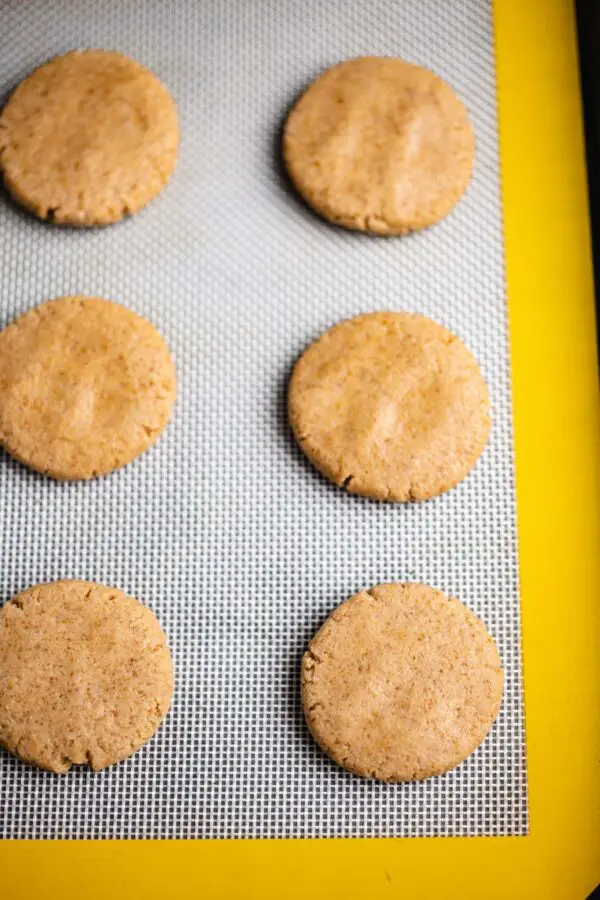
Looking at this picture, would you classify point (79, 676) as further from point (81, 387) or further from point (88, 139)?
point (88, 139)

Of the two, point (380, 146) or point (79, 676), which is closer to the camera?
point (79, 676)

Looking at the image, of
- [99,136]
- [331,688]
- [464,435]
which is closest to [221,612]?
[331,688]

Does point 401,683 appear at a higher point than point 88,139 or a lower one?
lower

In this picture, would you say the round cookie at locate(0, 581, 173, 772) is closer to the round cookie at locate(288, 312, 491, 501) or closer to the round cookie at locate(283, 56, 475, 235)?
the round cookie at locate(288, 312, 491, 501)

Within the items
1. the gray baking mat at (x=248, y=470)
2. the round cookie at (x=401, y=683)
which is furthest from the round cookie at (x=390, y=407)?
the round cookie at (x=401, y=683)

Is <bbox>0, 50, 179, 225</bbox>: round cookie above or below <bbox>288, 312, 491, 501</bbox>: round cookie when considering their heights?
above

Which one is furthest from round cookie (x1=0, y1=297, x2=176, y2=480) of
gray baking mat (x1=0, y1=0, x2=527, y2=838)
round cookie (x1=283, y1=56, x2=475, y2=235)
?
round cookie (x1=283, y1=56, x2=475, y2=235)

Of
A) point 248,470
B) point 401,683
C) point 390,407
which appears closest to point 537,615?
point 401,683
